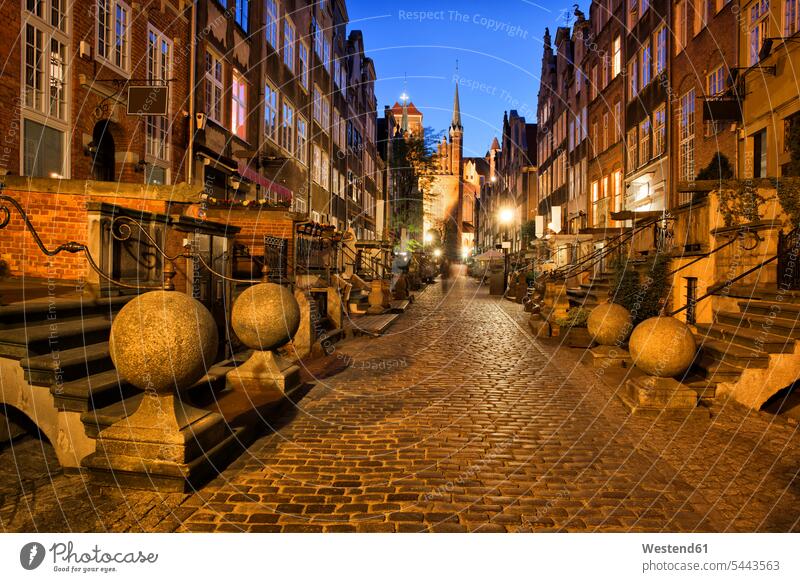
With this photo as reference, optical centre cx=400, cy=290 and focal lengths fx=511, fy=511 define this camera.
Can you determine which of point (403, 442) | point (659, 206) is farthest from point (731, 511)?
point (659, 206)

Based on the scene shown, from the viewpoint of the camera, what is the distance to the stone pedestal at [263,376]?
6.77 m

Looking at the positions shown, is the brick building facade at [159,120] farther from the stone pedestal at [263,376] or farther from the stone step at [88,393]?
the stone step at [88,393]

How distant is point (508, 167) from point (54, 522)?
69459mm

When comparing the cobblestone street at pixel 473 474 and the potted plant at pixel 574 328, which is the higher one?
the potted plant at pixel 574 328

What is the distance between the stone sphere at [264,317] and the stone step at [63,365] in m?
1.97

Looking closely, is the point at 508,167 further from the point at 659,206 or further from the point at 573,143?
the point at 659,206

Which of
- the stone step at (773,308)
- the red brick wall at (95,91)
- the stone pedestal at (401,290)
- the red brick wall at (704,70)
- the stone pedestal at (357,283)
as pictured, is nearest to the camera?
the stone step at (773,308)

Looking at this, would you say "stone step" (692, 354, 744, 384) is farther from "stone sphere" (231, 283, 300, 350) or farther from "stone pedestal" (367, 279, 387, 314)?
"stone pedestal" (367, 279, 387, 314)

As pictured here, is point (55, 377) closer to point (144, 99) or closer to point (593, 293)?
point (144, 99)

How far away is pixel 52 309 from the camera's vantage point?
5.75m

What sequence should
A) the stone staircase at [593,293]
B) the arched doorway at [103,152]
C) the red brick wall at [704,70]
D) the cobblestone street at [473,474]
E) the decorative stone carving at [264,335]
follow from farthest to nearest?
the red brick wall at [704,70] < the stone staircase at [593,293] < the arched doorway at [103,152] < the decorative stone carving at [264,335] < the cobblestone street at [473,474]

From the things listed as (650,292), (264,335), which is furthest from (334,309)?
(650,292)

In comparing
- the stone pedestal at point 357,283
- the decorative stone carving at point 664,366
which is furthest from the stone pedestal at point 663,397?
the stone pedestal at point 357,283

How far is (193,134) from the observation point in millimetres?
15914
